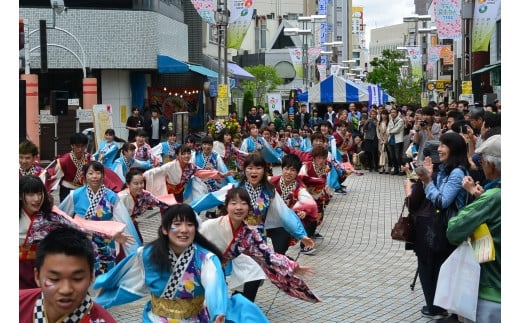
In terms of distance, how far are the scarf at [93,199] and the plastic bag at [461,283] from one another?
4113mm

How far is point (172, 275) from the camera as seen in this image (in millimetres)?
5438

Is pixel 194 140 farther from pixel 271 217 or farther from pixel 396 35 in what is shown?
pixel 396 35

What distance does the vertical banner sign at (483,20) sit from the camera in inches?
868

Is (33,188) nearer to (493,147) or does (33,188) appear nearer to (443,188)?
(443,188)

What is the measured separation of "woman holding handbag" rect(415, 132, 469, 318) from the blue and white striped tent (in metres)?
28.2

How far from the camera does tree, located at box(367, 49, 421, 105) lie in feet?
199

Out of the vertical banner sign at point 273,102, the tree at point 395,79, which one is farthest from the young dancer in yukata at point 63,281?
the tree at point 395,79

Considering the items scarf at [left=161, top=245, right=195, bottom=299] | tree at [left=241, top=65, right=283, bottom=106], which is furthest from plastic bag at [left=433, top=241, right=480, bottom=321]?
tree at [left=241, top=65, right=283, bottom=106]

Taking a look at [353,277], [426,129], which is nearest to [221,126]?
[426,129]

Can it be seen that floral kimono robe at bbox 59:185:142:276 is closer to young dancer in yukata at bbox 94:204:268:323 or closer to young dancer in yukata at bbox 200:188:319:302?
young dancer in yukata at bbox 200:188:319:302

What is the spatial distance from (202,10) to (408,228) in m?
17.5

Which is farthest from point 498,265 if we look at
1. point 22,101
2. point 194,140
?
point 194,140

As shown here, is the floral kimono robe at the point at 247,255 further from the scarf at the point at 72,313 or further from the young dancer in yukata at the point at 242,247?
the scarf at the point at 72,313

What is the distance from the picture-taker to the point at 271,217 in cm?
869
